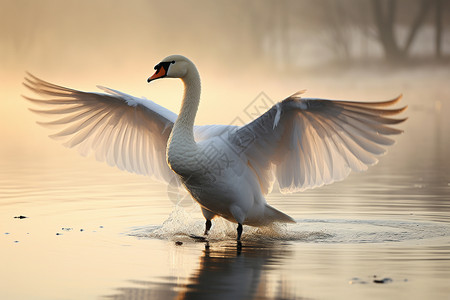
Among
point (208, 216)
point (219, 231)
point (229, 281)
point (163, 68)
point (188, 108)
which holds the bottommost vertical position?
point (229, 281)

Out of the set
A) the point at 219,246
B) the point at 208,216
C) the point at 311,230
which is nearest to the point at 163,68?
the point at 208,216

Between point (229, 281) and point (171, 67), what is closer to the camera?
point (229, 281)

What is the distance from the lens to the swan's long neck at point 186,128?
8.97 m

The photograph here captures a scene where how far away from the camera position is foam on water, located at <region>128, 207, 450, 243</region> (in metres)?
9.32

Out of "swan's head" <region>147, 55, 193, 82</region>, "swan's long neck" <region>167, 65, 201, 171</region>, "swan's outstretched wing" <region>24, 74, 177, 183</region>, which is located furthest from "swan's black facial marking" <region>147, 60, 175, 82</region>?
"swan's outstretched wing" <region>24, 74, 177, 183</region>

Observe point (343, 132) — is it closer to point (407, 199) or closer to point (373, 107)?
point (373, 107)

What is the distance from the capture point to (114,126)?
10992 mm

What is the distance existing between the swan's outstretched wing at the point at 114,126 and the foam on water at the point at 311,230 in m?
1.01

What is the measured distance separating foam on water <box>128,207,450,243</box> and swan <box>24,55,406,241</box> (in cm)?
20

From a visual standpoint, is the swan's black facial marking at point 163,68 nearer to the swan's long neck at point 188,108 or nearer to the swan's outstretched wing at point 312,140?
the swan's long neck at point 188,108

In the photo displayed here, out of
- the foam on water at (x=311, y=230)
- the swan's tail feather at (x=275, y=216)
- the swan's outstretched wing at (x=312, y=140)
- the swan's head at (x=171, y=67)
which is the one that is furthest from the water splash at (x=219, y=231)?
the swan's head at (x=171, y=67)

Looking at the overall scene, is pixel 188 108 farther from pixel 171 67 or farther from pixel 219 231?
pixel 219 231

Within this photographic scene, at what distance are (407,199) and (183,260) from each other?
5110 millimetres

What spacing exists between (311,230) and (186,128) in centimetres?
188
